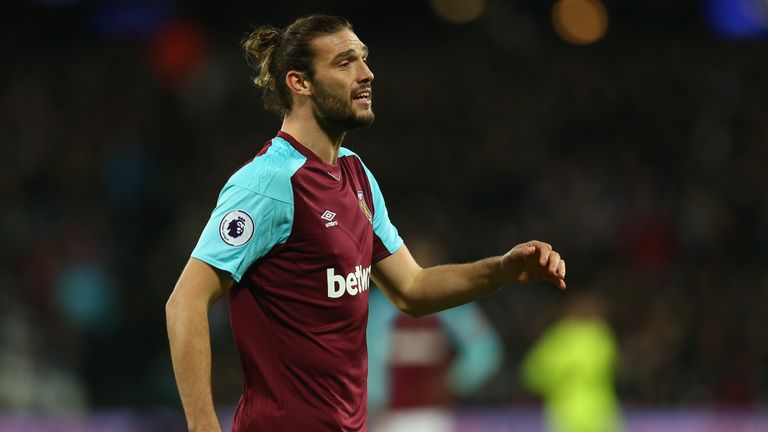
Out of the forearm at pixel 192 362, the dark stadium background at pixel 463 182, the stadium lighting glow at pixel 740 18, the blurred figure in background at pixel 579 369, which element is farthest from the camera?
the stadium lighting glow at pixel 740 18

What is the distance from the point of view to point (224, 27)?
1825 cm

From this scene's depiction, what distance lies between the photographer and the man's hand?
12.9 feet

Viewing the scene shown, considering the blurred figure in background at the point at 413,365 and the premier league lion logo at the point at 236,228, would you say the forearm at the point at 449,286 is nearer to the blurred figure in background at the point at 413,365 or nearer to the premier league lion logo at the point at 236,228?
the premier league lion logo at the point at 236,228

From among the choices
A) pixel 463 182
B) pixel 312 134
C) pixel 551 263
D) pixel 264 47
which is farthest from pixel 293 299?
pixel 463 182

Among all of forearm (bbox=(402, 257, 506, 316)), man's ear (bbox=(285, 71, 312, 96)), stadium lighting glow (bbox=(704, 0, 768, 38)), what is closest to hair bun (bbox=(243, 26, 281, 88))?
man's ear (bbox=(285, 71, 312, 96))

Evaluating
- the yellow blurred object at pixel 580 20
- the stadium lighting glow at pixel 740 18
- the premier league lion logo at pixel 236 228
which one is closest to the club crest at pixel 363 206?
the premier league lion logo at pixel 236 228

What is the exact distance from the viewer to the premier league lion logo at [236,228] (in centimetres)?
374

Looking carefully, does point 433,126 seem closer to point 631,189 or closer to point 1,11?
point 631,189

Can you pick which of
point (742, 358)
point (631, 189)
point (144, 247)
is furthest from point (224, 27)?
point (742, 358)

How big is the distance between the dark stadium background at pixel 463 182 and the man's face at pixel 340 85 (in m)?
6.84

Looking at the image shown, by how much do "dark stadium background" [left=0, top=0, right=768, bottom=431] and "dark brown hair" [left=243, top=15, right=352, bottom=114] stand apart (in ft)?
21.9

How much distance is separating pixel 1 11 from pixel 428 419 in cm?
1233

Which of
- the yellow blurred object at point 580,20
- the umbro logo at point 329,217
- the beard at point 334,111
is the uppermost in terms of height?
the yellow blurred object at point 580,20

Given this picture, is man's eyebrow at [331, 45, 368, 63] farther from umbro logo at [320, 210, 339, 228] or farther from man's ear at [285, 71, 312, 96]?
umbro logo at [320, 210, 339, 228]
